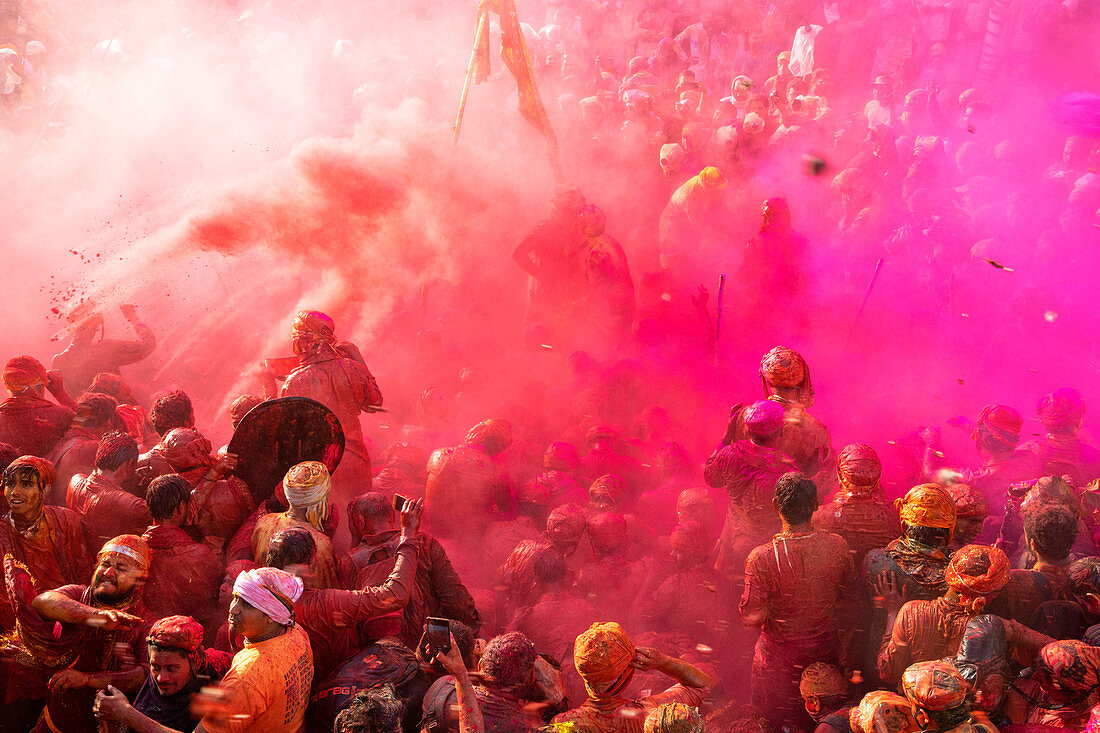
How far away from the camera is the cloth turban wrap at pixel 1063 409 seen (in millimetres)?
6094

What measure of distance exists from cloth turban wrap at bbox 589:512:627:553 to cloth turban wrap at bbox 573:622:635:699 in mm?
2038

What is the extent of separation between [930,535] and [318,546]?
10.6 feet

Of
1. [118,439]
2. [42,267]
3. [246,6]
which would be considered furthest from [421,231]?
[246,6]

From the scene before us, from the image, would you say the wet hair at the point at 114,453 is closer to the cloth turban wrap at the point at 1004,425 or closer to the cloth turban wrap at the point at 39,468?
the cloth turban wrap at the point at 39,468

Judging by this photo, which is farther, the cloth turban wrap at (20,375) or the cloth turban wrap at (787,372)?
the cloth turban wrap at (20,375)

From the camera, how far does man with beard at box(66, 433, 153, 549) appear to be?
514cm

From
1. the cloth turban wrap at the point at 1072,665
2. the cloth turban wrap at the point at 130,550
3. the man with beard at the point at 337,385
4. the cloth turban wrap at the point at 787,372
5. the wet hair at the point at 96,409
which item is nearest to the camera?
the cloth turban wrap at the point at 1072,665

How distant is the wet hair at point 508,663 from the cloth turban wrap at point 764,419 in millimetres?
2568

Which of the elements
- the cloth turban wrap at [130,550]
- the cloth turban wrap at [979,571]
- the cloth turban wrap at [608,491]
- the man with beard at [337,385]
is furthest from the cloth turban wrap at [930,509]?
the man with beard at [337,385]

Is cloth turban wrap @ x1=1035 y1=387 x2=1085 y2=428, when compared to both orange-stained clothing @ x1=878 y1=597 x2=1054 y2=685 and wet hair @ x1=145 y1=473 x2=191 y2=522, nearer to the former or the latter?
orange-stained clothing @ x1=878 y1=597 x2=1054 y2=685

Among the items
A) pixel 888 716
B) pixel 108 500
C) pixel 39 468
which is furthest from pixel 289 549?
pixel 888 716

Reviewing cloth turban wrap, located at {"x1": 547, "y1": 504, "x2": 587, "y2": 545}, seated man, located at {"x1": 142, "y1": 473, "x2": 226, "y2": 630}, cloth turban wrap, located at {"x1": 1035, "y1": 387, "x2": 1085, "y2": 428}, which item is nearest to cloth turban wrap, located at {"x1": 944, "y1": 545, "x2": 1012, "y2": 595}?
cloth turban wrap, located at {"x1": 547, "y1": 504, "x2": 587, "y2": 545}

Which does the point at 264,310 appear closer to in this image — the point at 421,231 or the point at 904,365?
the point at 421,231

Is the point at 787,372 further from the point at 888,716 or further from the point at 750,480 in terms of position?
the point at 888,716
